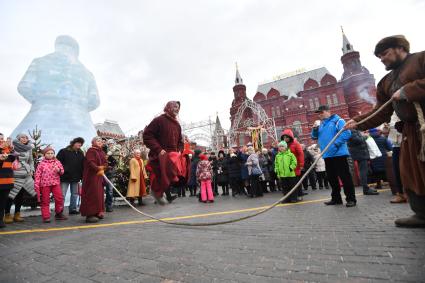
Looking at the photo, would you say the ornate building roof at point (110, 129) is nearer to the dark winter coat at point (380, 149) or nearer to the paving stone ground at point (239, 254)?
the dark winter coat at point (380, 149)

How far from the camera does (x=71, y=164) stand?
6.93m

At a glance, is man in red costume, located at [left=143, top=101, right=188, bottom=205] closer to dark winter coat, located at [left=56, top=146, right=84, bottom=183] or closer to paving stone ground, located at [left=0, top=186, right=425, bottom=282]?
paving stone ground, located at [left=0, top=186, right=425, bottom=282]

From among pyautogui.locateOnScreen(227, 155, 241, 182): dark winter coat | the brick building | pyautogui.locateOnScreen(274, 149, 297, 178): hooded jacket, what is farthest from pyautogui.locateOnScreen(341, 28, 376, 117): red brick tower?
pyautogui.locateOnScreen(274, 149, 297, 178): hooded jacket

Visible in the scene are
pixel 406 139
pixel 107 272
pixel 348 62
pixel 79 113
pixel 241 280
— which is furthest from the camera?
pixel 348 62

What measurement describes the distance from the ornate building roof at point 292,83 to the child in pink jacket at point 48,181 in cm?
5295

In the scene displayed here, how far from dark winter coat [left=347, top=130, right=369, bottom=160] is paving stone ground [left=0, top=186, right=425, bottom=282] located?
2765 millimetres

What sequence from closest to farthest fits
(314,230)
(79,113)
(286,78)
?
(314,230), (79,113), (286,78)

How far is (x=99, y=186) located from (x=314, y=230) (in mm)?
4916

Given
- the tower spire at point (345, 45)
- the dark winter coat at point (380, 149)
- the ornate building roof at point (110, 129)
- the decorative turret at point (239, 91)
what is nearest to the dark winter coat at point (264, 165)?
the dark winter coat at point (380, 149)

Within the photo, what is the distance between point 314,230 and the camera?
3238 millimetres

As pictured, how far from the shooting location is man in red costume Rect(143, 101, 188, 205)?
11.9ft

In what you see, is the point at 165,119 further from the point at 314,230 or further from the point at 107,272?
the point at 314,230

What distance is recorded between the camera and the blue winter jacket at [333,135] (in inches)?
196

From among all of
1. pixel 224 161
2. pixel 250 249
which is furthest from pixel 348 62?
pixel 250 249
